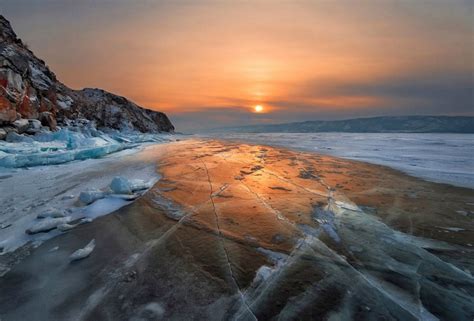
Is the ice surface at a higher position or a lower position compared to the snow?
lower

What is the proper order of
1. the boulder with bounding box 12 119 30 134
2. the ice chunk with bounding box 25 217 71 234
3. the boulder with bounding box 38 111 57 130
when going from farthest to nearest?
the boulder with bounding box 38 111 57 130
the boulder with bounding box 12 119 30 134
the ice chunk with bounding box 25 217 71 234

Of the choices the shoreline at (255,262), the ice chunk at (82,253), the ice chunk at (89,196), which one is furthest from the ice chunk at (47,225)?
the ice chunk at (82,253)

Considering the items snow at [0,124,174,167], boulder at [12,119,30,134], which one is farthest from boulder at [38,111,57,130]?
snow at [0,124,174,167]

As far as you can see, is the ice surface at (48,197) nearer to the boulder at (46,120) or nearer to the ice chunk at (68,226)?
the ice chunk at (68,226)

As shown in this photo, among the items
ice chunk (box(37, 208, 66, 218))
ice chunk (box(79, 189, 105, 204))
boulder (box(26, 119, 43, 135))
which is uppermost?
boulder (box(26, 119, 43, 135))

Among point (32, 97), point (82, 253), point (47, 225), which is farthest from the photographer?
point (32, 97)

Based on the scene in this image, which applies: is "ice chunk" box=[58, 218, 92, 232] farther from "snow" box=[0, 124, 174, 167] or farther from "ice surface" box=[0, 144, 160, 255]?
"snow" box=[0, 124, 174, 167]

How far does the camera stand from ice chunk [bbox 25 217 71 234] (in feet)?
11.0

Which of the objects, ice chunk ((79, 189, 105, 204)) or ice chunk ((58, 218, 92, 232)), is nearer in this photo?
ice chunk ((58, 218, 92, 232))

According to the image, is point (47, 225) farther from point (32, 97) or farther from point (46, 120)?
point (32, 97)

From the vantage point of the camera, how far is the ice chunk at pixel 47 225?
11.0 ft

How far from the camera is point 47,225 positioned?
3.49 m

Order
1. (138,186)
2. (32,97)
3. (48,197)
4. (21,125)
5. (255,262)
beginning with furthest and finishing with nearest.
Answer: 1. (32,97)
2. (21,125)
3. (138,186)
4. (48,197)
5. (255,262)

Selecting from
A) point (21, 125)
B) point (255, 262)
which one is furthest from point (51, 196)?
point (21, 125)
